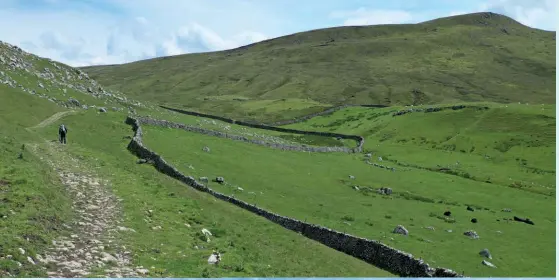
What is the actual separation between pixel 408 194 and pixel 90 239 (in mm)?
→ 40684

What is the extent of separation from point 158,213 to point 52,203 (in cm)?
582

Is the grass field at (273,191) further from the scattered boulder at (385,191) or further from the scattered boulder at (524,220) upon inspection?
the scattered boulder at (524,220)

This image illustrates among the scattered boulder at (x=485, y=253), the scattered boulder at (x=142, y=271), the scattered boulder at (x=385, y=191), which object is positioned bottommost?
the scattered boulder at (x=485, y=253)

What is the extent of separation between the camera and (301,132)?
120 m

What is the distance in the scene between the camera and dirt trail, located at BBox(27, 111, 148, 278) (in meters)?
18.2

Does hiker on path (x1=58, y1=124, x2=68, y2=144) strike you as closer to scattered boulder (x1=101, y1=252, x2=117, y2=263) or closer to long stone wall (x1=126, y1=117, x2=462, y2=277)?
long stone wall (x1=126, y1=117, x2=462, y2=277)

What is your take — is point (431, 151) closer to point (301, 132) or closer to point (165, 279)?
point (301, 132)

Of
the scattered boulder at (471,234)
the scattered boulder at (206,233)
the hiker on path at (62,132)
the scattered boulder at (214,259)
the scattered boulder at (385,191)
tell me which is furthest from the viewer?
the scattered boulder at (385,191)

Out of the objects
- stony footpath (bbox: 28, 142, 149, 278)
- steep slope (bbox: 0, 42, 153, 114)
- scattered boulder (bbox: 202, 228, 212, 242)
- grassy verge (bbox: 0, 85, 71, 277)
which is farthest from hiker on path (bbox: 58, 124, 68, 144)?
steep slope (bbox: 0, 42, 153, 114)

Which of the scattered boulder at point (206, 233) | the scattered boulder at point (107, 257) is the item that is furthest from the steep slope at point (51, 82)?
the scattered boulder at point (107, 257)

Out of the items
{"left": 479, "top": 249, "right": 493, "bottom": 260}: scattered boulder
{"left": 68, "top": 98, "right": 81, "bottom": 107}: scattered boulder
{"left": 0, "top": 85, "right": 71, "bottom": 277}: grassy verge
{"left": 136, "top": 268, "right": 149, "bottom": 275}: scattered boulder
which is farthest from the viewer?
{"left": 68, "top": 98, "right": 81, "bottom": 107}: scattered boulder

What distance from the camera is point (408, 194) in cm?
5541

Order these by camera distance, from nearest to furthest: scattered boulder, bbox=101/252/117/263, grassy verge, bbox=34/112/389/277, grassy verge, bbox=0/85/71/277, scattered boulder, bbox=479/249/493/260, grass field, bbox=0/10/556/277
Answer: grassy verge, bbox=0/85/71/277, scattered boulder, bbox=101/252/117/263, grassy verge, bbox=34/112/389/277, grass field, bbox=0/10/556/277, scattered boulder, bbox=479/249/493/260

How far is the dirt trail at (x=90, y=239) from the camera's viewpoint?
59.7 ft
